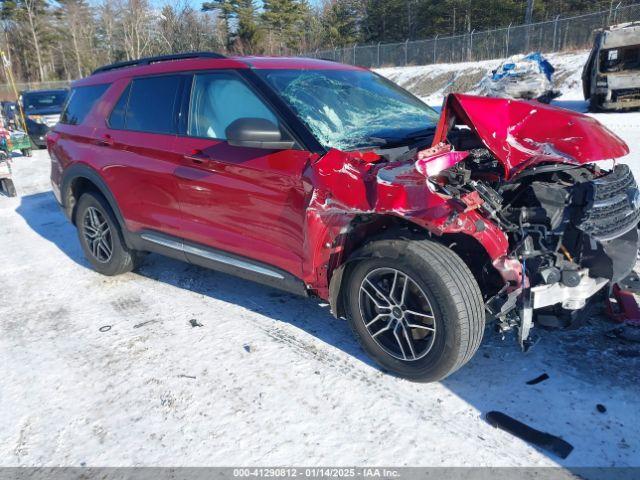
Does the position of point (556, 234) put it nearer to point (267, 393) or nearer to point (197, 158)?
point (267, 393)

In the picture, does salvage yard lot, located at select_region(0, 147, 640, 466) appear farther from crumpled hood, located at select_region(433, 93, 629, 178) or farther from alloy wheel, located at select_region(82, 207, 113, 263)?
crumpled hood, located at select_region(433, 93, 629, 178)

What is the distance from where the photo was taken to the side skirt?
3.36 meters

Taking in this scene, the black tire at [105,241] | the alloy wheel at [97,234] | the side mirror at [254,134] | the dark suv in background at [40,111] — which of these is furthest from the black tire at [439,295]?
the dark suv in background at [40,111]

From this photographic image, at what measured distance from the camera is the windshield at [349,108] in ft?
10.5

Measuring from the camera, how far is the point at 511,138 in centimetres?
283

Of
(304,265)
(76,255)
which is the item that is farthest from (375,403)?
(76,255)

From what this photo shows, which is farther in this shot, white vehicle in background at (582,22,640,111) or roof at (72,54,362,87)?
white vehicle in background at (582,22,640,111)

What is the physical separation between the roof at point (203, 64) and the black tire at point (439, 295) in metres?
1.68

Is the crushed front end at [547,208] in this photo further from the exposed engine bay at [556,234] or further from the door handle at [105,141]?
the door handle at [105,141]

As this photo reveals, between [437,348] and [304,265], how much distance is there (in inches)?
37.9

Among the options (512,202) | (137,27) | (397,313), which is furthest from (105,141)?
(137,27)

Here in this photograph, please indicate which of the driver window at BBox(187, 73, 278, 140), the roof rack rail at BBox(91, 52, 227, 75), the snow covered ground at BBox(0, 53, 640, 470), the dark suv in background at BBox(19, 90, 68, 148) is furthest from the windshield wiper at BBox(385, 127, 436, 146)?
the dark suv in background at BBox(19, 90, 68, 148)

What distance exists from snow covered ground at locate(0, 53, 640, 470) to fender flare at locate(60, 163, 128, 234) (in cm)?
85

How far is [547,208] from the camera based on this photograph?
2.62 metres
